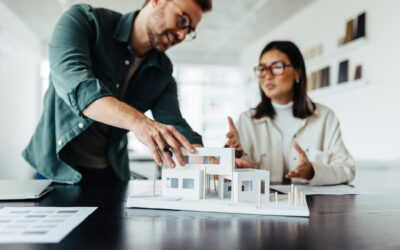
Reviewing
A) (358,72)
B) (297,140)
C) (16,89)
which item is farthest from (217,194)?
(16,89)

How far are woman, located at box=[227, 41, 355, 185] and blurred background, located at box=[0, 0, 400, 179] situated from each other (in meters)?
1.09

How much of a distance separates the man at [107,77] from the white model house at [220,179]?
290 mm

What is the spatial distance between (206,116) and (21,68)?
12.7 ft

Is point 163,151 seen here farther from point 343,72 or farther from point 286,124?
point 343,72

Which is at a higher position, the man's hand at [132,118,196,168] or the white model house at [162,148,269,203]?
the man's hand at [132,118,196,168]

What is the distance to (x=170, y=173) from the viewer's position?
829 mm

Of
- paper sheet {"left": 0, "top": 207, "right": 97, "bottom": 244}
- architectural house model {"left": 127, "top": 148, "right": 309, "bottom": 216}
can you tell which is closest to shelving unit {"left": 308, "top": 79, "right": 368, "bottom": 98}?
architectural house model {"left": 127, "top": 148, "right": 309, "bottom": 216}

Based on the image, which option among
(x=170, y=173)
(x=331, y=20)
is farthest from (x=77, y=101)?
(x=331, y=20)

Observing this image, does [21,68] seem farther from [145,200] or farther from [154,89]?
[145,200]

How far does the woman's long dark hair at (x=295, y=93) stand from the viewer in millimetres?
1767

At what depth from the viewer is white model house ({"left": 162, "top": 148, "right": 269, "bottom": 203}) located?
2.55 feet

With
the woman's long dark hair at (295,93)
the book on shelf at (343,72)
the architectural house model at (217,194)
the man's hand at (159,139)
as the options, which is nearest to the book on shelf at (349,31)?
the book on shelf at (343,72)

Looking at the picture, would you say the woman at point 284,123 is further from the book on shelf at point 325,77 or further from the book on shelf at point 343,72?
the book on shelf at point 325,77

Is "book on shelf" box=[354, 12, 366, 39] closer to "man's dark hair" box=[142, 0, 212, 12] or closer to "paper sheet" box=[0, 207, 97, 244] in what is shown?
"man's dark hair" box=[142, 0, 212, 12]
